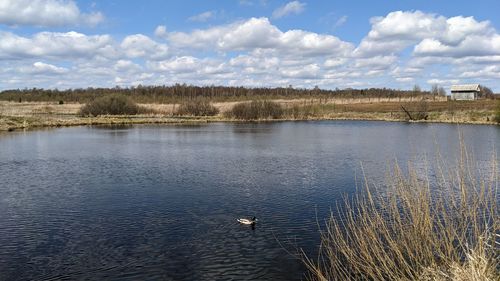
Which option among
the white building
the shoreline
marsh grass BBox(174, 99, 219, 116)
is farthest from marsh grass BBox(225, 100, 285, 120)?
the white building

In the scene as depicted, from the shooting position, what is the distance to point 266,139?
51375mm

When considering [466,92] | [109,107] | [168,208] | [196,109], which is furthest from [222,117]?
[168,208]

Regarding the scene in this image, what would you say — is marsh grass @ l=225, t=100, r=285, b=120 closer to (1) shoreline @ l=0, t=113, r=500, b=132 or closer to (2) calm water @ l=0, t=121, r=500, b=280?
(1) shoreline @ l=0, t=113, r=500, b=132

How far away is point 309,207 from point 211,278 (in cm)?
827

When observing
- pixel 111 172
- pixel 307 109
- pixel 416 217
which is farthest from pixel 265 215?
pixel 307 109

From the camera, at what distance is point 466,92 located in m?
123

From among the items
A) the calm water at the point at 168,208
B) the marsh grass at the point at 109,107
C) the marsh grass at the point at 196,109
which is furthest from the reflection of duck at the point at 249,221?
the marsh grass at the point at 109,107

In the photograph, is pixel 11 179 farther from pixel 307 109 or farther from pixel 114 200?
pixel 307 109

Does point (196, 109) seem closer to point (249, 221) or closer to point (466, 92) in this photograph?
point (466, 92)

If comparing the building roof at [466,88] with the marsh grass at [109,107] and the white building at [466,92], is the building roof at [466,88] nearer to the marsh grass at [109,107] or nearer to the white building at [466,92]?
the white building at [466,92]

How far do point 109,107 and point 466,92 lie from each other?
3620 inches

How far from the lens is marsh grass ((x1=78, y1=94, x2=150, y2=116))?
316 ft

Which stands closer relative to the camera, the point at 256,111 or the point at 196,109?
the point at 256,111

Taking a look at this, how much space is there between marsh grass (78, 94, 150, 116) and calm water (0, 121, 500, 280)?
57.7 meters
